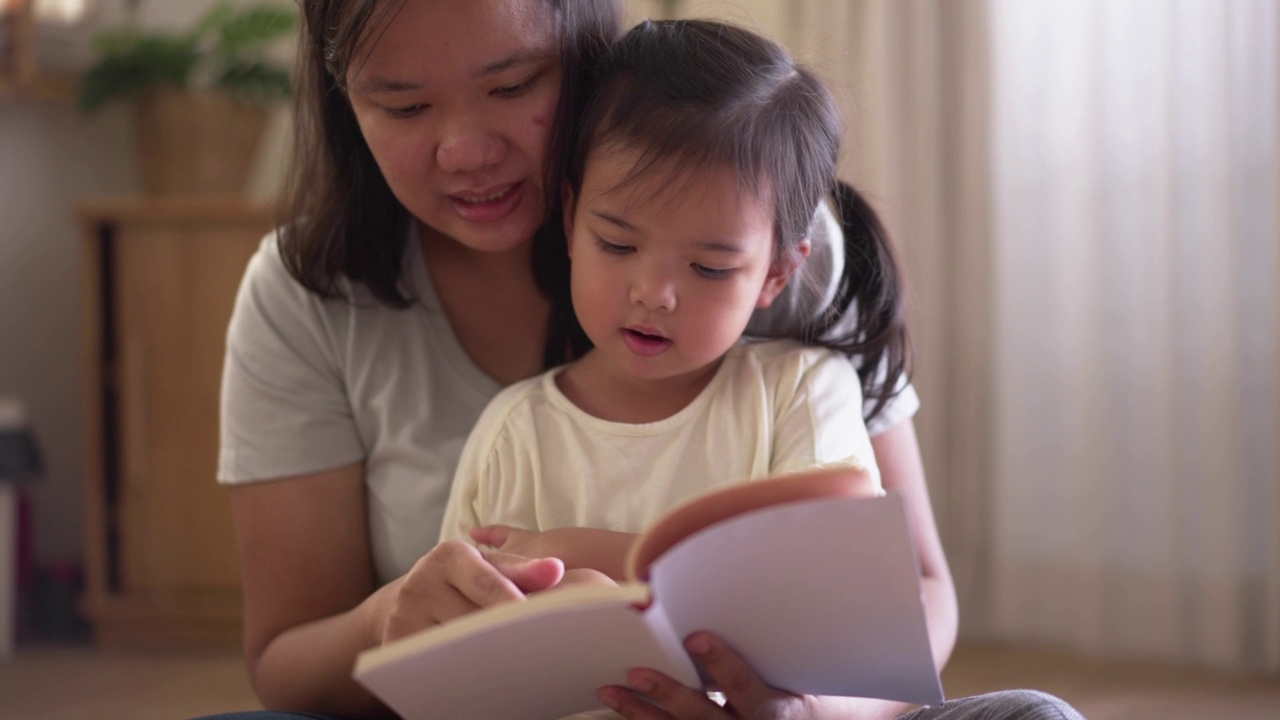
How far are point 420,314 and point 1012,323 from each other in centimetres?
168

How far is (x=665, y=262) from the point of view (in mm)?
1008

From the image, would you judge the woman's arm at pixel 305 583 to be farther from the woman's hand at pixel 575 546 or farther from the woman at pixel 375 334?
the woman's hand at pixel 575 546

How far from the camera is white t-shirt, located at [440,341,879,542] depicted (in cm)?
105

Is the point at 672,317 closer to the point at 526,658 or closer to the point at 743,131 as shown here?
the point at 743,131

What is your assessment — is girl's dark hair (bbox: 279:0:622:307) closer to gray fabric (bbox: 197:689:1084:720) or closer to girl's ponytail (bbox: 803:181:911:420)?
girl's ponytail (bbox: 803:181:911:420)

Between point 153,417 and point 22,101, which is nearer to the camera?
point 153,417

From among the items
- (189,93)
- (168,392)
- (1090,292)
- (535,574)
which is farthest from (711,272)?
(189,93)

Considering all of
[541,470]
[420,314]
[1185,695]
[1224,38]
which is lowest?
[1185,695]

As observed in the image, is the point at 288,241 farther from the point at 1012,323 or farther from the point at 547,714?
the point at 1012,323

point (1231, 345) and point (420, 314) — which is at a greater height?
point (420, 314)

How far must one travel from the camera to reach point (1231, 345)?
231cm

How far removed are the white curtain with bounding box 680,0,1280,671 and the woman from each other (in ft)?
4.04

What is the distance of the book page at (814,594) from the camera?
0.73m

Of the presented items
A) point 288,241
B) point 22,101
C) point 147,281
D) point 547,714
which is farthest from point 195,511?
point 547,714
